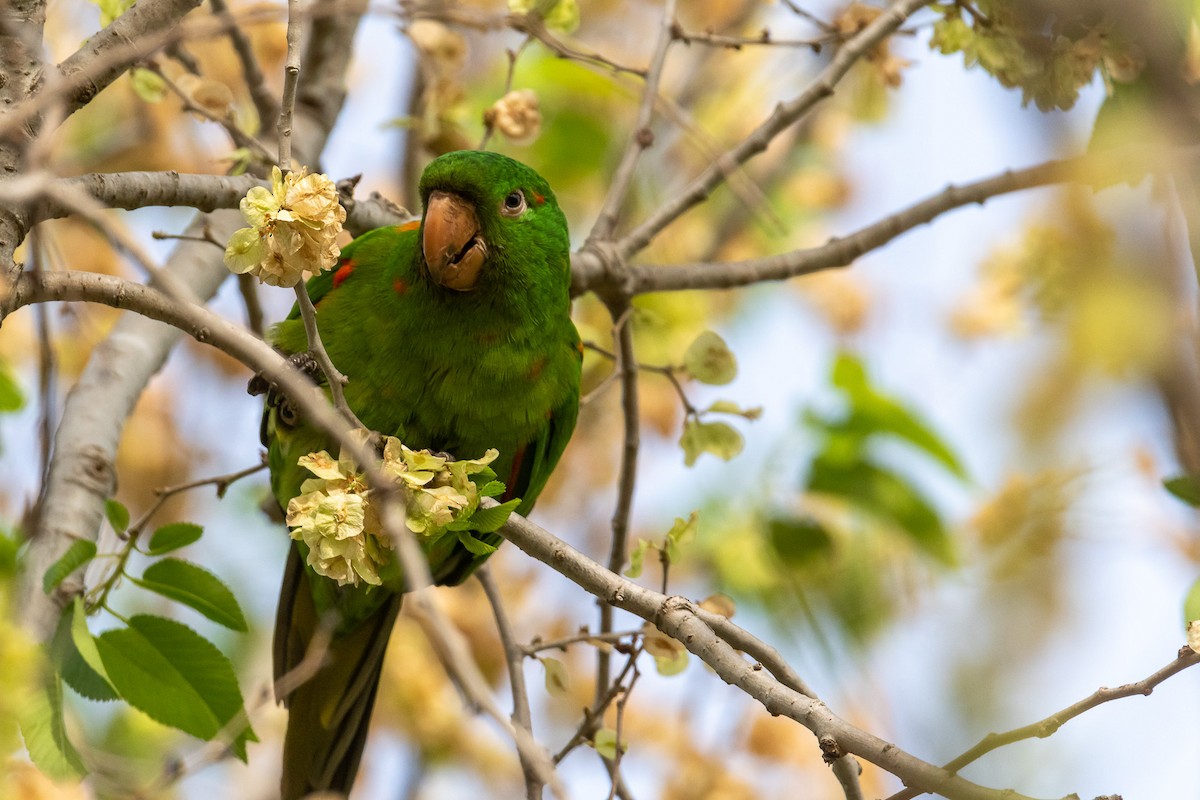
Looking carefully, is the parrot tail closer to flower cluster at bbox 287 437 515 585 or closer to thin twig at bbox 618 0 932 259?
thin twig at bbox 618 0 932 259

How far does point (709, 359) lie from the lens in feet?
9.20

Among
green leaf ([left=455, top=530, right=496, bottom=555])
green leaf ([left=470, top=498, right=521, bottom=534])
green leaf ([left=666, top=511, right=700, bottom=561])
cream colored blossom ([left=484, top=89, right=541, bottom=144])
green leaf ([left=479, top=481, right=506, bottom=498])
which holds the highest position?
cream colored blossom ([left=484, top=89, right=541, bottom=144])

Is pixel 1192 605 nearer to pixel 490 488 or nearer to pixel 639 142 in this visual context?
pixel 490 488

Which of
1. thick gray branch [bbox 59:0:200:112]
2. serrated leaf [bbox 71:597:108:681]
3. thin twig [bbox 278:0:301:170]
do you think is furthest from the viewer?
serrated leaf [bbox 71:597:108:681]

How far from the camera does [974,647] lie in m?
5.20

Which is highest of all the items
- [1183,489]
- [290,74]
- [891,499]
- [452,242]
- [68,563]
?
[891,499]

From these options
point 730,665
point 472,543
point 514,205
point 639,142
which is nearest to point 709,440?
point 514,205

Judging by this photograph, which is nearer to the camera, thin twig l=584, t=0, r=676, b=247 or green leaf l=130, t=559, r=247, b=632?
green leaf l=130, t=559, r=247, b=632

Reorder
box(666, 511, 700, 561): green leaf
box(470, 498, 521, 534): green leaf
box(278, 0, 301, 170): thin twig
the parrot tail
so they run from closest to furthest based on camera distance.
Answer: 1. box(278, 0, 301, 170): thin twig
2. box(470, 498, 521, 534): green leaf
3. box(666, 511, 700, 561): green leaf
4. the parrot tail

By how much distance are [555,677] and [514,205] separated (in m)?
1.09

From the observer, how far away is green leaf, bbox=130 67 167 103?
8.82 feet

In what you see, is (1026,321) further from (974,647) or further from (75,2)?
(75,2)

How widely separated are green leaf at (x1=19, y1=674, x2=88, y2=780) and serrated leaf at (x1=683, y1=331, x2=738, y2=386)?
5.06 ft

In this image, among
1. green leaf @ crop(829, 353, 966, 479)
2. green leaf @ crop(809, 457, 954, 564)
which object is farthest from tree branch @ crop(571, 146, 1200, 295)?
green leaf @ crop(809, 457, 954, 564)
